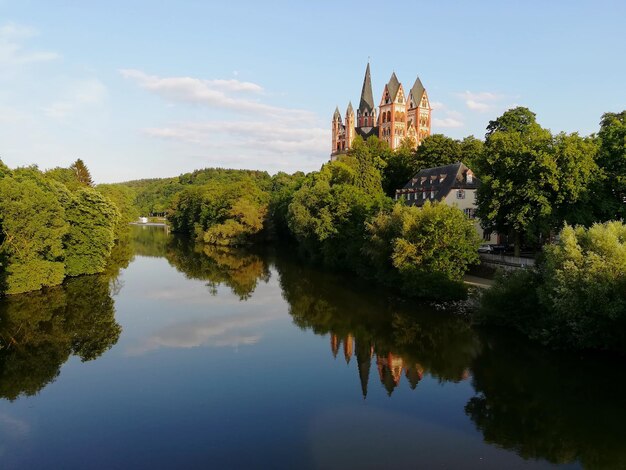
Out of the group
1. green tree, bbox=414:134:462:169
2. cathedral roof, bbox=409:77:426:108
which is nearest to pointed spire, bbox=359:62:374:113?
cathedral roof, bbox=409:77:426:108

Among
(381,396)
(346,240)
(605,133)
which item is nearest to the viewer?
(381,396)

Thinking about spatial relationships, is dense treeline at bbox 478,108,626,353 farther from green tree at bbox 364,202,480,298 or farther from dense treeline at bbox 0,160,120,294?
dense treeline at bbox 0,160,120,294

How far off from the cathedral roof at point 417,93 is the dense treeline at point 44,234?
88665 mm

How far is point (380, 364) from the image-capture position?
23.7 m

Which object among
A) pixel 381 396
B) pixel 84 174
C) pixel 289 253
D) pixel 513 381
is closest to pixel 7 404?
pixel 381 396

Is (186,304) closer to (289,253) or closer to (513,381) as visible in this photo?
(513,381)

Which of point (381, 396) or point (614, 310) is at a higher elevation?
point (614, 310)

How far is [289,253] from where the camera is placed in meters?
72.0

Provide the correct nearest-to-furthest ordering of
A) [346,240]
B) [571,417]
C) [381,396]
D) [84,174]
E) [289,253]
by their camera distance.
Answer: [571,417], [381,396], [346,240], [289,253], [84,174]

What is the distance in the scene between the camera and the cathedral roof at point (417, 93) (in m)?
119

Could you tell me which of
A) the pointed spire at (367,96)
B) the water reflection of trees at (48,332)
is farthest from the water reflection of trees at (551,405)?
the pointed spire at (367,96)

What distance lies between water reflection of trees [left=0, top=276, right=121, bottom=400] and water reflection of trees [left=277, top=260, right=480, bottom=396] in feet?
38.3

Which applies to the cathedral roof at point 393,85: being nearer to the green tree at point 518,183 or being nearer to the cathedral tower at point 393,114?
the cathedral tower at point 393,114

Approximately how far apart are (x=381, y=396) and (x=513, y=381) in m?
5.76
